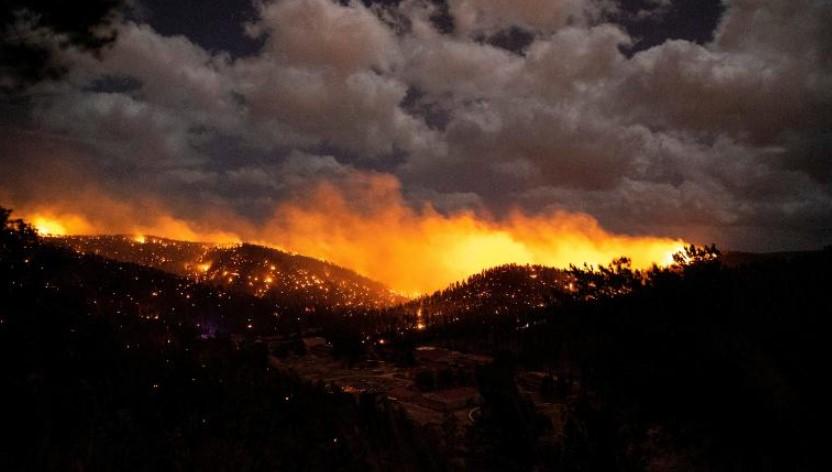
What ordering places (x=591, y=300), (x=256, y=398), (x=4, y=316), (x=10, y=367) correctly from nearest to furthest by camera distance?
(x=591, y=300) < (x=10, y=367) < (x=4, y=316) < (x=256, y=398)

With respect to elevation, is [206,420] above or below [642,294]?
below

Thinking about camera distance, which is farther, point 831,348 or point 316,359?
point 316,359

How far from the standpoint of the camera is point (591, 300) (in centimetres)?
753

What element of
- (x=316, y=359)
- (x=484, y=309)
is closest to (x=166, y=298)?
(x=316, y=359)

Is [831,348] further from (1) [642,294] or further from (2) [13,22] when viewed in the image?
(2) [13,22]

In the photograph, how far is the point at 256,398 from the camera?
11867mm

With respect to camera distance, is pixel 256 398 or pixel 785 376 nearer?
pixel 785 376

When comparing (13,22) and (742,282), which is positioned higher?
(13,22)

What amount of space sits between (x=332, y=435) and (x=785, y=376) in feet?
27.1

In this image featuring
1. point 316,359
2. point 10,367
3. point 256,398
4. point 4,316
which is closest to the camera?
point 10,367

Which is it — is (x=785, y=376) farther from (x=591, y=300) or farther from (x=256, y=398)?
(x=256, y=398)

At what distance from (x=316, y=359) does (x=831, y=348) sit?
46926mm

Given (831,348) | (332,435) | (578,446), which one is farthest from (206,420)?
(831,348)

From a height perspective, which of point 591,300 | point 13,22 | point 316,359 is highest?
point 13,22
